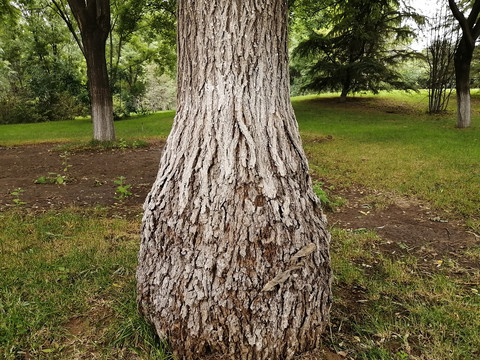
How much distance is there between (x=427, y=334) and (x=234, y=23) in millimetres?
2190

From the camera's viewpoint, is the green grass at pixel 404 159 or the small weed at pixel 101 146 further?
the small weed at pixel 101 146

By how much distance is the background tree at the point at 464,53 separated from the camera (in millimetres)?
10906

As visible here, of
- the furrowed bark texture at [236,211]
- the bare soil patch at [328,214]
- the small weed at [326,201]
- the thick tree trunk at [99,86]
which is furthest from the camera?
the thick tree trunk at [99,86]

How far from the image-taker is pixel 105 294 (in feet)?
7.68

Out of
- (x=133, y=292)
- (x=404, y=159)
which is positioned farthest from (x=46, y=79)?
(x=133, y=292)

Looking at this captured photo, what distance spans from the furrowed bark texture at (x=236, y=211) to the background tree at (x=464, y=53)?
12303 mm

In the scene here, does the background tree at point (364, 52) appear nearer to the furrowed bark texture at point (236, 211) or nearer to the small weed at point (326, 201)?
the small weed at point (326, 201)

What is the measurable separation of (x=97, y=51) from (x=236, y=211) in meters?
9.79

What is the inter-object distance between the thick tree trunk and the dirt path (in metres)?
2.22

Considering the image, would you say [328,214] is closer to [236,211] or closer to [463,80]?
[236,211]

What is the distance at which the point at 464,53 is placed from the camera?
11.4 m

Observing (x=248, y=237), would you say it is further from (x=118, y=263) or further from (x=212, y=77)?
(x=118, y=263)

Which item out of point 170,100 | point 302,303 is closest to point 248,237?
point 302,303

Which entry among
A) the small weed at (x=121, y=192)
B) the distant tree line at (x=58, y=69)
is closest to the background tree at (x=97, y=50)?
the small weed at (x=121, y=192)
